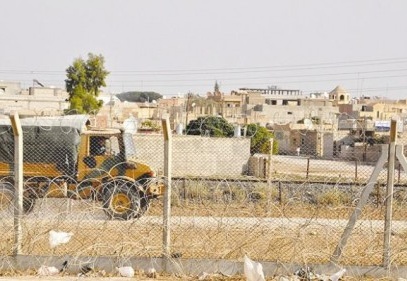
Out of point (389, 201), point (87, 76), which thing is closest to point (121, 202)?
point (389, 201)

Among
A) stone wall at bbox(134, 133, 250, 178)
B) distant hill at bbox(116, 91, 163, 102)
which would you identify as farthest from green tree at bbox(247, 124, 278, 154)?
distant hill at bbox(116, 91, 163, 102)

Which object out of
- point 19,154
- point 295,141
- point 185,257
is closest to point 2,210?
point 19,154

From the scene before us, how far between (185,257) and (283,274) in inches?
47.7

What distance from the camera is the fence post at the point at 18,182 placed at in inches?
324

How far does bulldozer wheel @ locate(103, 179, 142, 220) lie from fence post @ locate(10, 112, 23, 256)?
1.07m

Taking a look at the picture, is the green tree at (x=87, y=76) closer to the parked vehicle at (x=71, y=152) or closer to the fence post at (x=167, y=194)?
the parked vehicle at (x=71, y=152)

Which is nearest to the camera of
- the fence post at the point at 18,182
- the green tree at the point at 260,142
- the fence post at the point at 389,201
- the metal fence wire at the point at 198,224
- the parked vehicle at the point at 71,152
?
the fence post at the point at 389,201

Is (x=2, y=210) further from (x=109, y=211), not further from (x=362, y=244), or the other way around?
(x=362, y=244)

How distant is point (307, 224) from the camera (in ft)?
26.9

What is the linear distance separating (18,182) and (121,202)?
222cm

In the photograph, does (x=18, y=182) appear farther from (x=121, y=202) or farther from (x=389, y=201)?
(x=389, y=201)

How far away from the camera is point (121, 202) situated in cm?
1018

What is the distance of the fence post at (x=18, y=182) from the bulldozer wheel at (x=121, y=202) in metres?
1.07

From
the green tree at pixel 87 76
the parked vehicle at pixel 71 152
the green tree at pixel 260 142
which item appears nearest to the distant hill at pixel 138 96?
the green tree at pixel 87 76
